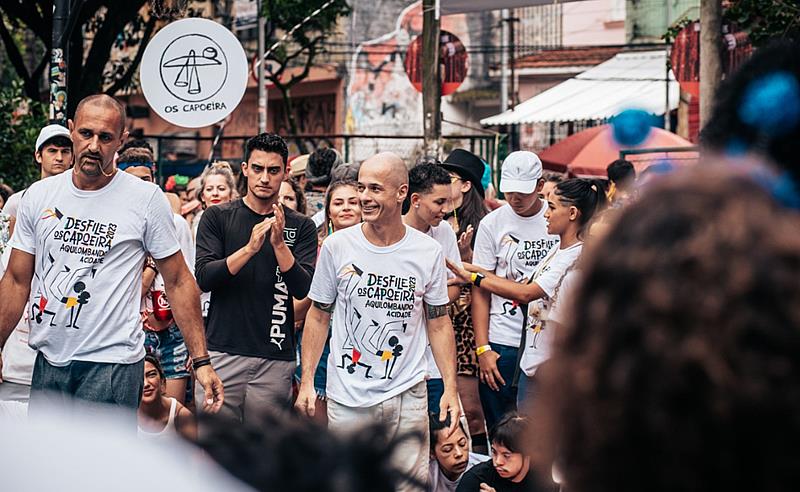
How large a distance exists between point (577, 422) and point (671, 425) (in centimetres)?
11

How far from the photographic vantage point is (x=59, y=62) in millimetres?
8945

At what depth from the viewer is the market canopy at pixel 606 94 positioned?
79.7 ft

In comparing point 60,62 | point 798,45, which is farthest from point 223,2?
point 798,45

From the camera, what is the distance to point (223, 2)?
121ft

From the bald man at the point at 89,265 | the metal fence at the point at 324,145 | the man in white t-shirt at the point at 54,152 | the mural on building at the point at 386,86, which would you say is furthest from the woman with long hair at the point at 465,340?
the mural on building at the point at 386,86

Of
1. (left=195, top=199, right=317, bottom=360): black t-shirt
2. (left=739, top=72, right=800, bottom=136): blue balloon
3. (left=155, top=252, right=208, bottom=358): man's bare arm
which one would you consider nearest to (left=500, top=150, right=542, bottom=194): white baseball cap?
(left=195, top=199, right=317, bottom=360): black t-shirt

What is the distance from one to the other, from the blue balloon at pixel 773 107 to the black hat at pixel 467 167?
6.46m

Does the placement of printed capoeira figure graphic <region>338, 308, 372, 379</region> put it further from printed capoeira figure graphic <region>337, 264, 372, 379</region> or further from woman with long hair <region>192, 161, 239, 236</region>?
woman with long hair <region>192, 161, 239, 236</region>

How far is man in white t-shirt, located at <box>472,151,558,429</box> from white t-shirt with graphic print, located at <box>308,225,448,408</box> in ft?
4.91

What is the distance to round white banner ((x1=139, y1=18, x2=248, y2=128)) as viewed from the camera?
8898mm

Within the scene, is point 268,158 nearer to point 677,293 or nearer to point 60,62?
point 60,62

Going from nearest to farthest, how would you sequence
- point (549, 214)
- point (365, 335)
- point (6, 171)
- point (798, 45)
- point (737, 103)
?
point (737, 103) → point (798, 45) → point (365, 335) → point (549, 214) → point (6, 171)

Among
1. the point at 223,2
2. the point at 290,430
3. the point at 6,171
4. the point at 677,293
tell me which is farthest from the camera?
the point at 223,2

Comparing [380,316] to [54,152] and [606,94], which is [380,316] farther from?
[606,94]
